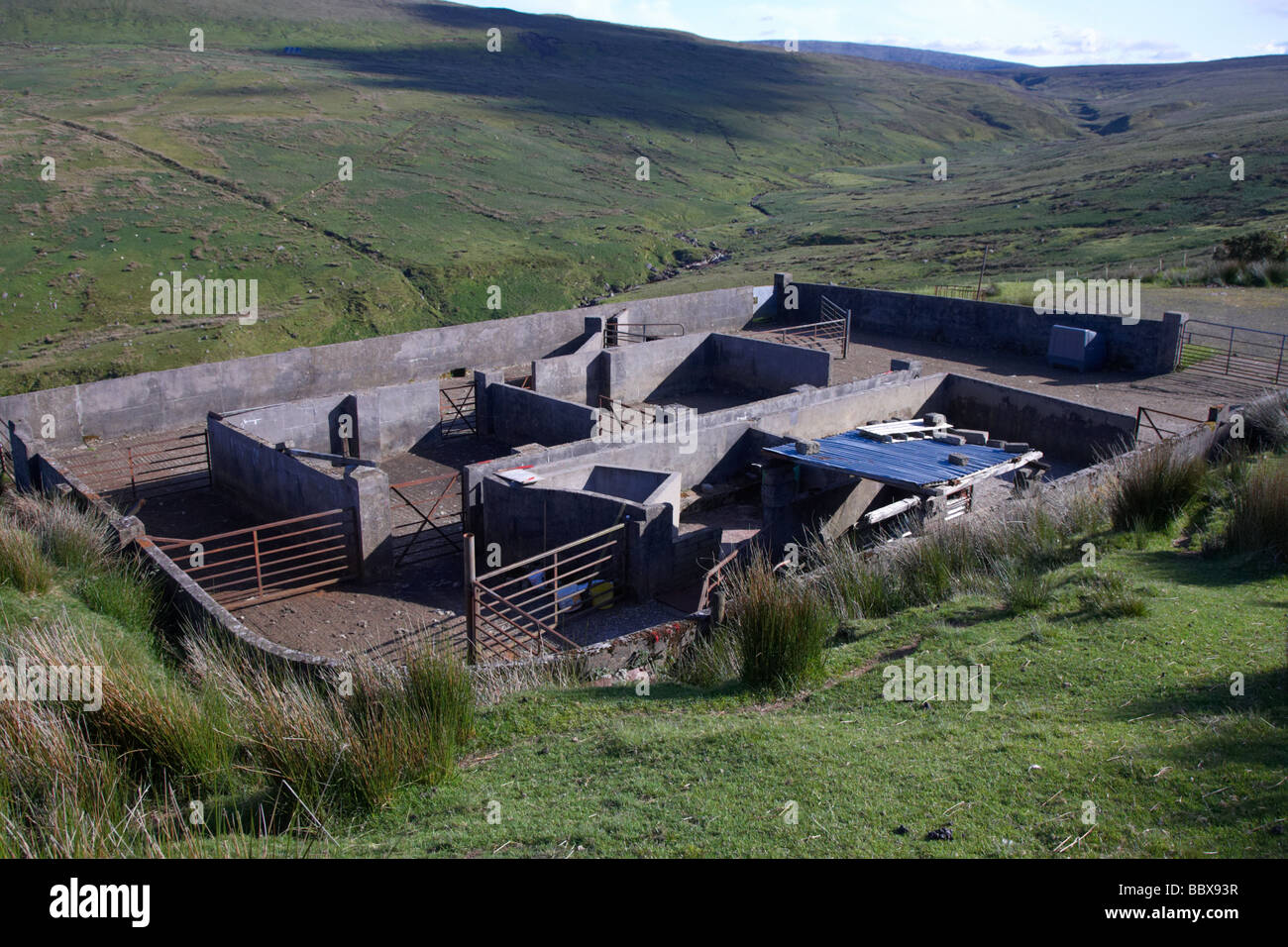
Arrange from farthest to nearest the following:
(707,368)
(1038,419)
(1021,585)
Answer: (707,368), (1038,419), (1021,585)

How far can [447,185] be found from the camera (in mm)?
60156

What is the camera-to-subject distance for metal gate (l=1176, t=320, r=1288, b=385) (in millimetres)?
23422

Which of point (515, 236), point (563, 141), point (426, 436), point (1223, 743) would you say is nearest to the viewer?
point (1223, 743)

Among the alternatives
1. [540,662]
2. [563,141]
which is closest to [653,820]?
[540,662]

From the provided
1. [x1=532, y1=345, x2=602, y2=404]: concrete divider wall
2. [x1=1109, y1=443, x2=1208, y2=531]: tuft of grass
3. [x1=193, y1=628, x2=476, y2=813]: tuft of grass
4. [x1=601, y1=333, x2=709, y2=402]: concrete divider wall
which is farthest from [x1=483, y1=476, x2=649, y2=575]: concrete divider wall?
[x1=601, y1=333, x2=709, y2=402]: concrete divider wall

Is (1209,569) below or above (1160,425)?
below

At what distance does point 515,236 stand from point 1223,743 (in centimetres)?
5050

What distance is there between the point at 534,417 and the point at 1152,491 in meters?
12.1

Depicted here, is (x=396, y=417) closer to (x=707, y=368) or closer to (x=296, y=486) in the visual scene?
(x=296, y=486)

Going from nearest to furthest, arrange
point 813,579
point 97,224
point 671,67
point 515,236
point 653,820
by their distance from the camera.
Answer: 1. point 653,820
2. point 813,579
3. point 97,224
4. point 515,236
5. point 671,67

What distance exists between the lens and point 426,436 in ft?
69.5

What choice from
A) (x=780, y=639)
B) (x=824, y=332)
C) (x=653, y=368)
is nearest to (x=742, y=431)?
(x=653, y=368)
